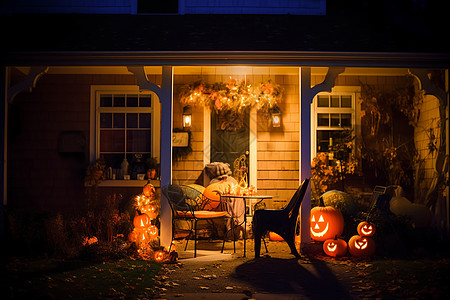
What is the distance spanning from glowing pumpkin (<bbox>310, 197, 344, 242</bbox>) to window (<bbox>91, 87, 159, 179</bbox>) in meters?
3.74

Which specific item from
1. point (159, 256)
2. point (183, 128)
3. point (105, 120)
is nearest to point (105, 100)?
point (105, 120)

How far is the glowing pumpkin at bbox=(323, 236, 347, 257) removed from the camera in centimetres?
745

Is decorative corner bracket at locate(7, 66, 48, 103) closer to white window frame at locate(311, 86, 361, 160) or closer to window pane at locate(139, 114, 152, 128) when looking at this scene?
window pane at locate(139, 114, 152, 128)

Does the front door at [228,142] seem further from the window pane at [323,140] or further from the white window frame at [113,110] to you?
the window pane at [323,140]

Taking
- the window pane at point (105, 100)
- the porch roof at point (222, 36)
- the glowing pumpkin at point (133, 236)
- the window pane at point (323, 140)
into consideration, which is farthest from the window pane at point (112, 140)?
the window pane at point (323, 140)

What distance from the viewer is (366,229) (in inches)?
295

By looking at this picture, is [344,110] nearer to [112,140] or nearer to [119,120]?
[119,120]

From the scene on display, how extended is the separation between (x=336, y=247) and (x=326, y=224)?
501mm

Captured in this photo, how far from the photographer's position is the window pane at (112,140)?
10125 millimetres

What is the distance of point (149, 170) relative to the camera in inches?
384

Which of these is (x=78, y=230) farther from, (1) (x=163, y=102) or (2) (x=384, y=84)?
(2) (x=384, y=84)

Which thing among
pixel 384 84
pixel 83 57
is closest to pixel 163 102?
pixel 83 57

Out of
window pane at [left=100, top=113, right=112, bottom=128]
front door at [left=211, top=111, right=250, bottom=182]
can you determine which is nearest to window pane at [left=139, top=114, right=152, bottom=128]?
window pane at [left=100, top=113, right=112, bottom=128]

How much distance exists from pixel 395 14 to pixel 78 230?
286 inches
